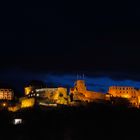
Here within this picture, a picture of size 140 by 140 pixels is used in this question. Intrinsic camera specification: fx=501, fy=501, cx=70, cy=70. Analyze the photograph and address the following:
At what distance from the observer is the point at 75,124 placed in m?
56.4

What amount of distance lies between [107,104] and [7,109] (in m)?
14.1

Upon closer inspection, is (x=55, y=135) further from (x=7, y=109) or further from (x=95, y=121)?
(x=7, y=109)

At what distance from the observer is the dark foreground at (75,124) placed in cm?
5056

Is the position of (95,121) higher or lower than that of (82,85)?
lower

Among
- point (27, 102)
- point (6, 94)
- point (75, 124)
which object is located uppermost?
point (6, 94)

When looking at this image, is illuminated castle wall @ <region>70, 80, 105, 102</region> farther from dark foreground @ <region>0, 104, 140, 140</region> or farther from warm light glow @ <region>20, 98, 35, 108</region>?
warm light glow @ <region>20, 98, 35, 108</region>

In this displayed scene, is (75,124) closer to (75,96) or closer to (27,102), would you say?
(27,102)

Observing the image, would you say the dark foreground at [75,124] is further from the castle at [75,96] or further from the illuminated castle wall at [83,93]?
the illuminated castle wall at [83,93]

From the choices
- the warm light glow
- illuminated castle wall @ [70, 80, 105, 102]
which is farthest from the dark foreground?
illuminated castle wall @ [70, 80, 105, 102]

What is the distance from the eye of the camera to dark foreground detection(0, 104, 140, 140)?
50562 millimetres

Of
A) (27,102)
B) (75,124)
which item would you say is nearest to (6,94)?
(27,102)

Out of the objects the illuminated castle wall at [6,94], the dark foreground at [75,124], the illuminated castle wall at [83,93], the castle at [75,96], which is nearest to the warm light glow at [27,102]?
the castle at [75,96]

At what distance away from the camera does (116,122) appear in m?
58.4

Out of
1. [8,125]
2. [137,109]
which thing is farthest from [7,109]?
[137,109]
